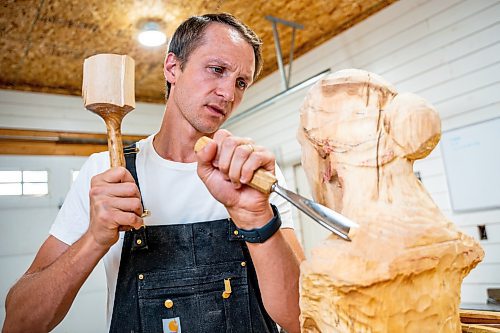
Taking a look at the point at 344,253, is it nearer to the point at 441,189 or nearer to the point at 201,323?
the point at 201,323

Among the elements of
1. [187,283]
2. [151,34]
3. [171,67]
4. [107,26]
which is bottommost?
[187,283]

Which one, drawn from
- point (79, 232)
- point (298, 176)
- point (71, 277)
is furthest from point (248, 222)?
point (298, 176)

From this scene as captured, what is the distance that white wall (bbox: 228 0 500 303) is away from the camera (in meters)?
3.02

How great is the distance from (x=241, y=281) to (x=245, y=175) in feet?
2.36

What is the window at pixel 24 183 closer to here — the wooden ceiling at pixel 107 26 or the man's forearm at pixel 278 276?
the wooden ceiling at pixel 107 26

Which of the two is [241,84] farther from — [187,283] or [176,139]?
[187,283]

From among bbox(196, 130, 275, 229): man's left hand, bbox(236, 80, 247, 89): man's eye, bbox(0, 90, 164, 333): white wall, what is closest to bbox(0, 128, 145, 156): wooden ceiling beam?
bbox(0, 90, 164, 333): white wall

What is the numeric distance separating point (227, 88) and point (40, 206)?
3.89m

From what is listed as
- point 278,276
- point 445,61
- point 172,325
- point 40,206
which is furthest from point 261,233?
point 40,206

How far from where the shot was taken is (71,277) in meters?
1.11

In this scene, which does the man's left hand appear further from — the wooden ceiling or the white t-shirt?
the wooden ceiling

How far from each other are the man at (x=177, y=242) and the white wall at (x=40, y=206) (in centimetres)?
345

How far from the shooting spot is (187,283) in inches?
54.6

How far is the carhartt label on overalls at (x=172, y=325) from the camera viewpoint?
134 centimetres
